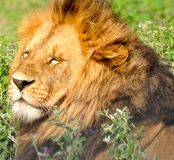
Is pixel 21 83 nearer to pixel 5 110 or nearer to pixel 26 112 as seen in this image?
pixel 26 112

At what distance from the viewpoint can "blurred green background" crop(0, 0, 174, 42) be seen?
29.8 ft

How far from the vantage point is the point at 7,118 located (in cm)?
457

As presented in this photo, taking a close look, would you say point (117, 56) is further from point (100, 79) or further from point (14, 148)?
point (14, 148)

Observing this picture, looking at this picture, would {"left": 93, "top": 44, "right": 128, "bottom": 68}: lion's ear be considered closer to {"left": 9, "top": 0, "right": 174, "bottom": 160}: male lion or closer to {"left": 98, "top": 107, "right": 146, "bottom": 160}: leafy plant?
{"left": 9, "top": 0, "right": 174, "bottom": 160}: male lion

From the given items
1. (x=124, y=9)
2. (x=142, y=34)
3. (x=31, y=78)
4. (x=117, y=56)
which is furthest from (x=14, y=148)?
(x=124, y=9)

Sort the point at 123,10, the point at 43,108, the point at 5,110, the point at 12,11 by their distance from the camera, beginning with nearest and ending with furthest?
the point at 43,108 < the point at 5,110 < the point at 123,10 < the point at 12,11

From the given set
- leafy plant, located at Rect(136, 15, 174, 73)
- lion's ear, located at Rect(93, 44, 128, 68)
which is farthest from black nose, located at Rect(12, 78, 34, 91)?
leafy plant, located at Rect(136, 15, 174, 73)

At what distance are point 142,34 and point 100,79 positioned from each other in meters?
1.81

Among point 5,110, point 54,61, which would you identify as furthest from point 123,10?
point 54,61

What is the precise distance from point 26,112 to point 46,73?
0.29 meters

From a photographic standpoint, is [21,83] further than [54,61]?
No

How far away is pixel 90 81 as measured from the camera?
4125mm

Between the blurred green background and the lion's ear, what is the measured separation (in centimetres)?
403

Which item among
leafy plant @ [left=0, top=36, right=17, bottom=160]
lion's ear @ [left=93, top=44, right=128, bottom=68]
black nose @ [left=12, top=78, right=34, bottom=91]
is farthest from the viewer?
leafy plant @ [left=0, top=36, right=17, bottom=160]
